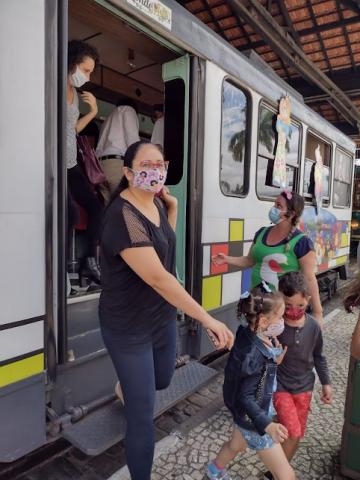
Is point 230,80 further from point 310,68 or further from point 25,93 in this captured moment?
point 310,68

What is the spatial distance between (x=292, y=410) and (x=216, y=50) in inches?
93.9

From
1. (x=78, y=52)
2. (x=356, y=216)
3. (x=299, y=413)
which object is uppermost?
(x=78, y=52)

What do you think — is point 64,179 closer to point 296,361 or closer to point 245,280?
point 296,361

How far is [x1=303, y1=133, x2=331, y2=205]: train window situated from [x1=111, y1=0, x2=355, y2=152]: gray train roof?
500mm

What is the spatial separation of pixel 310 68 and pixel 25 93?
541cm

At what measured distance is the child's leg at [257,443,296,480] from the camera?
1625 mm

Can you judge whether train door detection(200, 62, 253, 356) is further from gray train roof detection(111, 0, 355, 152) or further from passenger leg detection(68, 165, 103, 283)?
passenger leg detection(68, 165, 103, 283)

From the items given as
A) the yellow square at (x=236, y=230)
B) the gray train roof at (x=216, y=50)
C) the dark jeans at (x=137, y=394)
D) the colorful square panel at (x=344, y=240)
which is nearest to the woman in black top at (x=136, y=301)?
the dark jeans at (x=137, y=394)

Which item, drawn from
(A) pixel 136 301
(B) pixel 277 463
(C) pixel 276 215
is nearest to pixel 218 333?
(A) pixel 136 301

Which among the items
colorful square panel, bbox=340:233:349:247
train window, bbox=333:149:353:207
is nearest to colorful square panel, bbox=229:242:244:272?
train window, bbox=333:149:353:207

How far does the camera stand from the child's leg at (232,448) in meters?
1.79

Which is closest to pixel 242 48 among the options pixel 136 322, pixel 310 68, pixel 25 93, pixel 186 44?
pixel 310 68

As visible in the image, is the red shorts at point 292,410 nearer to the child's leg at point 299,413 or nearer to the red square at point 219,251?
the child's leg at point 299,413

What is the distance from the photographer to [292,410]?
1.88 meters
